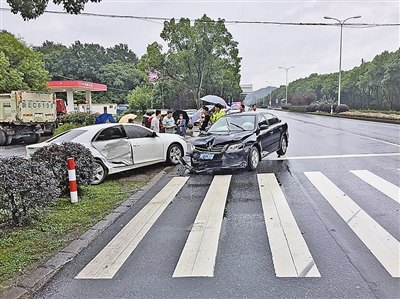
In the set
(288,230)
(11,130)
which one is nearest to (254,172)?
(288,230)

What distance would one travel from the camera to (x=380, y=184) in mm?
7207

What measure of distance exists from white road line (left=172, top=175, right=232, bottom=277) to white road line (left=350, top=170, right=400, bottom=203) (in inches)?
123

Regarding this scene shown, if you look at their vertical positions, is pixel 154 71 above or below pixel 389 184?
above

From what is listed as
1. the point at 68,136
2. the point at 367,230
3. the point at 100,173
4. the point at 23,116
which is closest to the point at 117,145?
the point at 100,173

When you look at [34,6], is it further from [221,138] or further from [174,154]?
[174,154]

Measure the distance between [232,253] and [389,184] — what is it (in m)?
4.77

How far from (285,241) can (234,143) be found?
452 cm

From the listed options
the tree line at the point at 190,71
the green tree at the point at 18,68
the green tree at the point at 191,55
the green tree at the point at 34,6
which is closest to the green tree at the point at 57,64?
the tree line at the point at 190,71

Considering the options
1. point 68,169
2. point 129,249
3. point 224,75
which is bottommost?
point 129,249

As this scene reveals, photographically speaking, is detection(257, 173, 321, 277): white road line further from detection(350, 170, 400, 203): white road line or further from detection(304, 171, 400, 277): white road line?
detection(350, 170, 400, 203): white road line

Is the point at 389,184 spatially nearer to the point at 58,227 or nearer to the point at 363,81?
the point at 58,227

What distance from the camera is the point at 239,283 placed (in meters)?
3.44

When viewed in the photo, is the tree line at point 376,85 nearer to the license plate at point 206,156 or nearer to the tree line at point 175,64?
the tree line at point 175,64

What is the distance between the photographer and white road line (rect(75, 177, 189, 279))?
3819 mm
